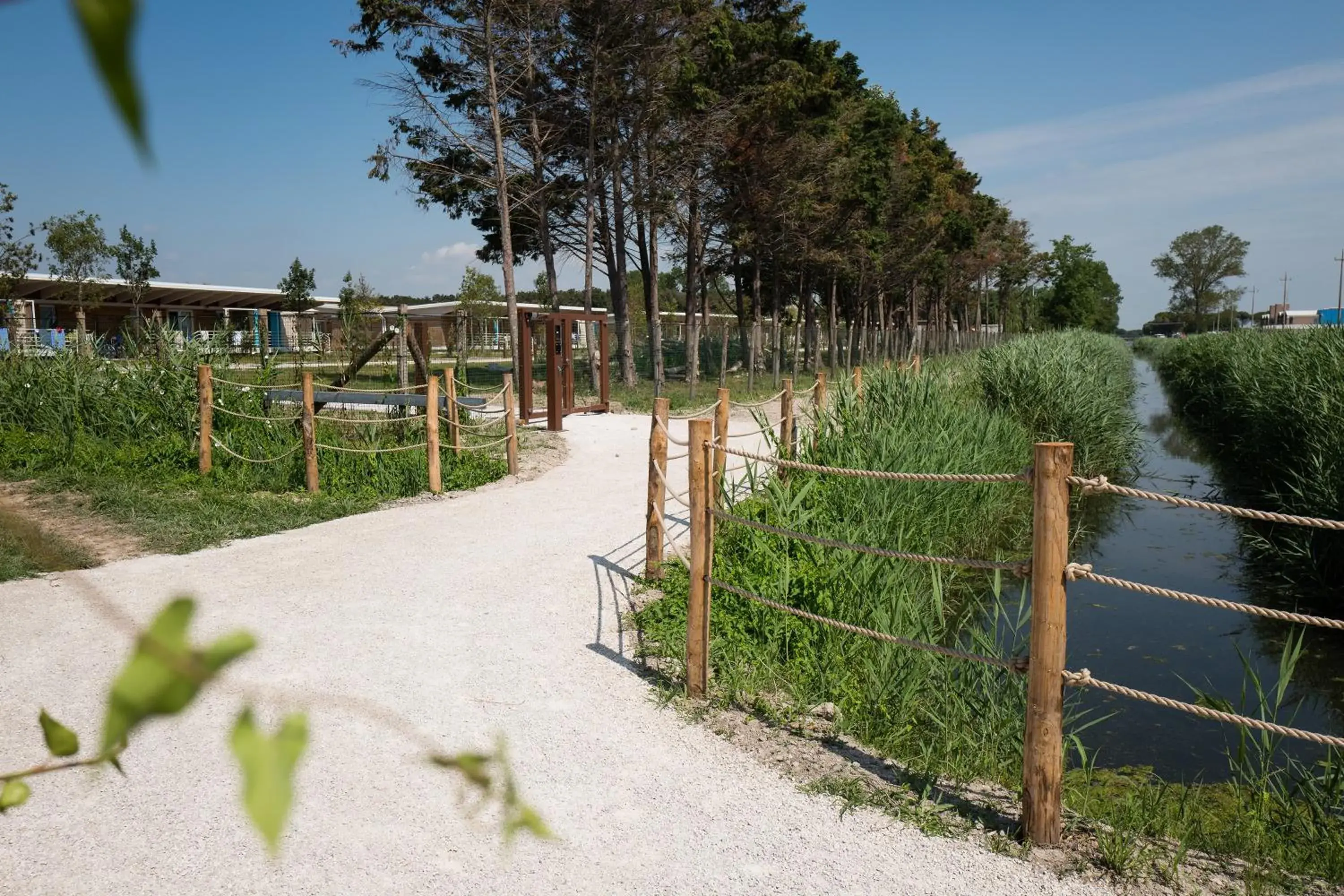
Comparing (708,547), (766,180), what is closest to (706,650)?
(708,547)

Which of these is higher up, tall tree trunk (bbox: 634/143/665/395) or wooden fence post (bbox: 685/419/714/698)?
tall tree trunk (bbox: 634/143/665/395)

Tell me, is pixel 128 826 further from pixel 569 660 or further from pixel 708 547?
pixel 708 547

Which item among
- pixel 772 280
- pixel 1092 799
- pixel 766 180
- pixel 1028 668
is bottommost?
pixel 1092 799

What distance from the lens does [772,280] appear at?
118 feet

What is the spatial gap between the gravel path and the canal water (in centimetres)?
244

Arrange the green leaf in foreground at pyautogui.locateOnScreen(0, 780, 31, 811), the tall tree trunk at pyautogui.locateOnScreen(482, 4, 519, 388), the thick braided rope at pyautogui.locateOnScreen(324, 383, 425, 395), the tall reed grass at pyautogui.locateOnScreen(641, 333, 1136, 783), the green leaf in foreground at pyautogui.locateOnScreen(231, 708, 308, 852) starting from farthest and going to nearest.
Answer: the tall tree trunk at pyautogui.locateOnScreen(482, 4, 519, 388)
the thick braided rope at pyautogui.locateOnScreen(324, 383, 425, 395)
the tall reed grass at pyautogui.locateOnScreen(641, 333, 1136, 783)
the green leaf in foreground at pyautogui.locateOnScreen(0, 780, 31, 811)
the green leaf in foreground at pyautogui.locateOnScreen(231, 708, 308, 852)

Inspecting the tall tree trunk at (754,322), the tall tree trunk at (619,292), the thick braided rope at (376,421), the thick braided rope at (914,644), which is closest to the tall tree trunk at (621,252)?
the tall tree trunk at (619,292)

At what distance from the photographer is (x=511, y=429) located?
12.0 meters

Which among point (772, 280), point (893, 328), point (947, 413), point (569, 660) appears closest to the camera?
point (569, 660)

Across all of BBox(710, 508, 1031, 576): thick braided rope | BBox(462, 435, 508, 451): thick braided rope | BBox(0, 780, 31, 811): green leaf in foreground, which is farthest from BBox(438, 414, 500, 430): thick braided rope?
BBox(0, 780, 31, 811): green leaf in foreground

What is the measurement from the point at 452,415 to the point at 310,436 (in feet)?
5.80

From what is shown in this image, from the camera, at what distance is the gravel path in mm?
3557

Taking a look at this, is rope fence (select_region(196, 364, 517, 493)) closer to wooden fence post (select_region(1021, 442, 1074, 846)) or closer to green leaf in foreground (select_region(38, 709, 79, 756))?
wooden fence post (select_region(1021, 442, 1074, 846))

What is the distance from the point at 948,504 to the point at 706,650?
437 centimetres
